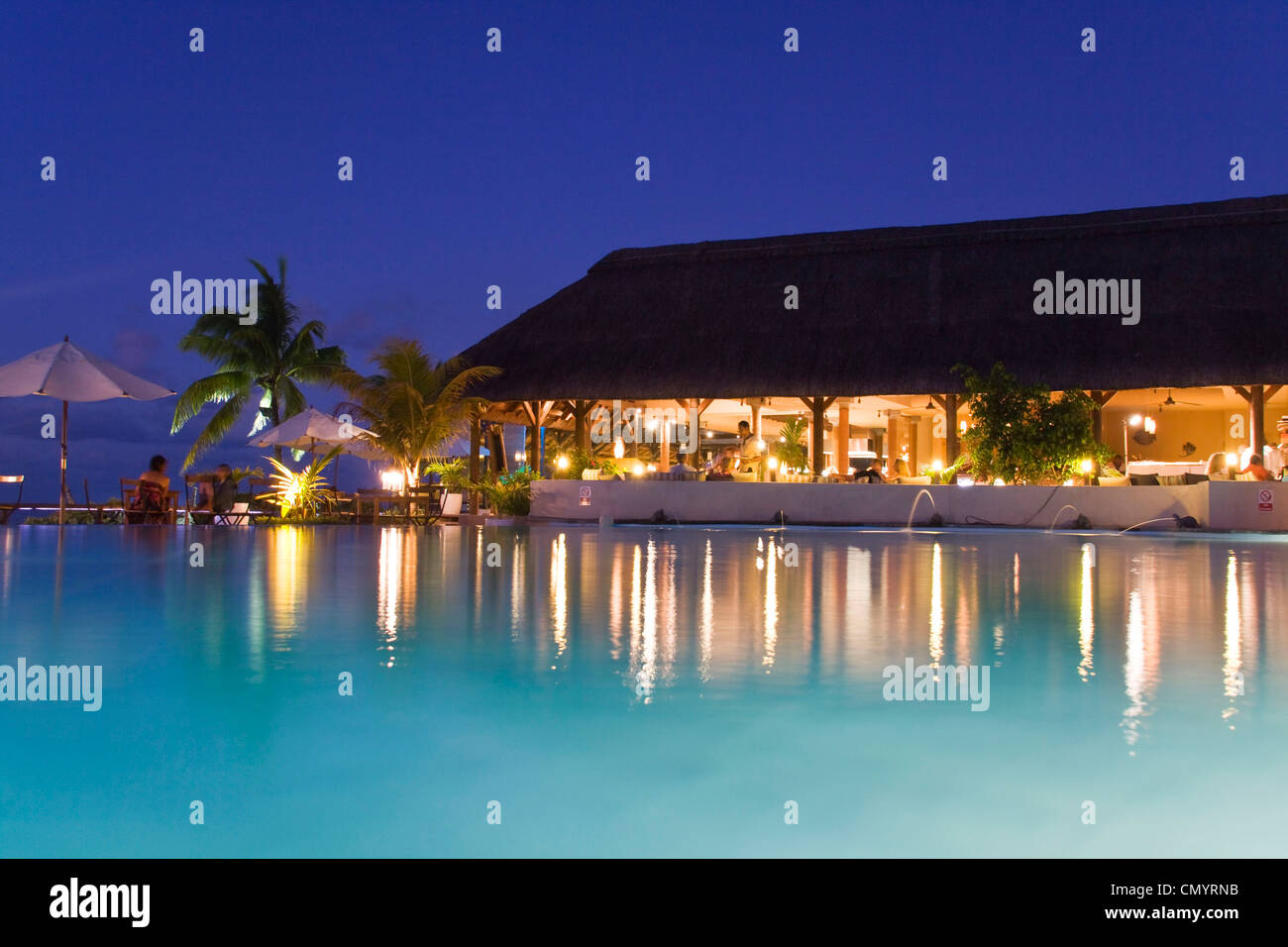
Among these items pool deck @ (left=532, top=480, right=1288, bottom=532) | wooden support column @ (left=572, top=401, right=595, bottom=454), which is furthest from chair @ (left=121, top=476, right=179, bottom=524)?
wooden support column @ (left=572, top=401, right=595, bottom=454)

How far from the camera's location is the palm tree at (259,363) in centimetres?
3005

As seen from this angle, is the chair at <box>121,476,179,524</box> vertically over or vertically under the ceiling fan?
under

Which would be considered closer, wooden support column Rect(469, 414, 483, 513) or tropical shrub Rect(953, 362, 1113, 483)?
tropical shrub Rect(953, 362, 1113, 483)

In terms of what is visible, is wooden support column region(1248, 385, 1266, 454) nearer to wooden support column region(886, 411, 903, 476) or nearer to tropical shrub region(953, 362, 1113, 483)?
tropical shrub region(953, 362, 1113, 483)

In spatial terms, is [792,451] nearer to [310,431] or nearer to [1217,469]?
[1217,469]

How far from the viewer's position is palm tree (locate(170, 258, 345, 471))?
30.0 m

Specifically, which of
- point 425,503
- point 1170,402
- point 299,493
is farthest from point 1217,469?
point 299,493

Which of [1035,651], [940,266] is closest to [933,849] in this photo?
[1035,651]

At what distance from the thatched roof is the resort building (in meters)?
0.04

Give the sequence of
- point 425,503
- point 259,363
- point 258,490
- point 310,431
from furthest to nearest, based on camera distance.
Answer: point 259,363
point 258,490
point 425,503
point 310,431

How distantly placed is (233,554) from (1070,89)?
25.7 metres

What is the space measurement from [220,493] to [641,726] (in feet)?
58.6

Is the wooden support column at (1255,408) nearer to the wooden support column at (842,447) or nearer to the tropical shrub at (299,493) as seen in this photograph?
the wooden support column at (842,447)

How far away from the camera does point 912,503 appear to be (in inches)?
766
